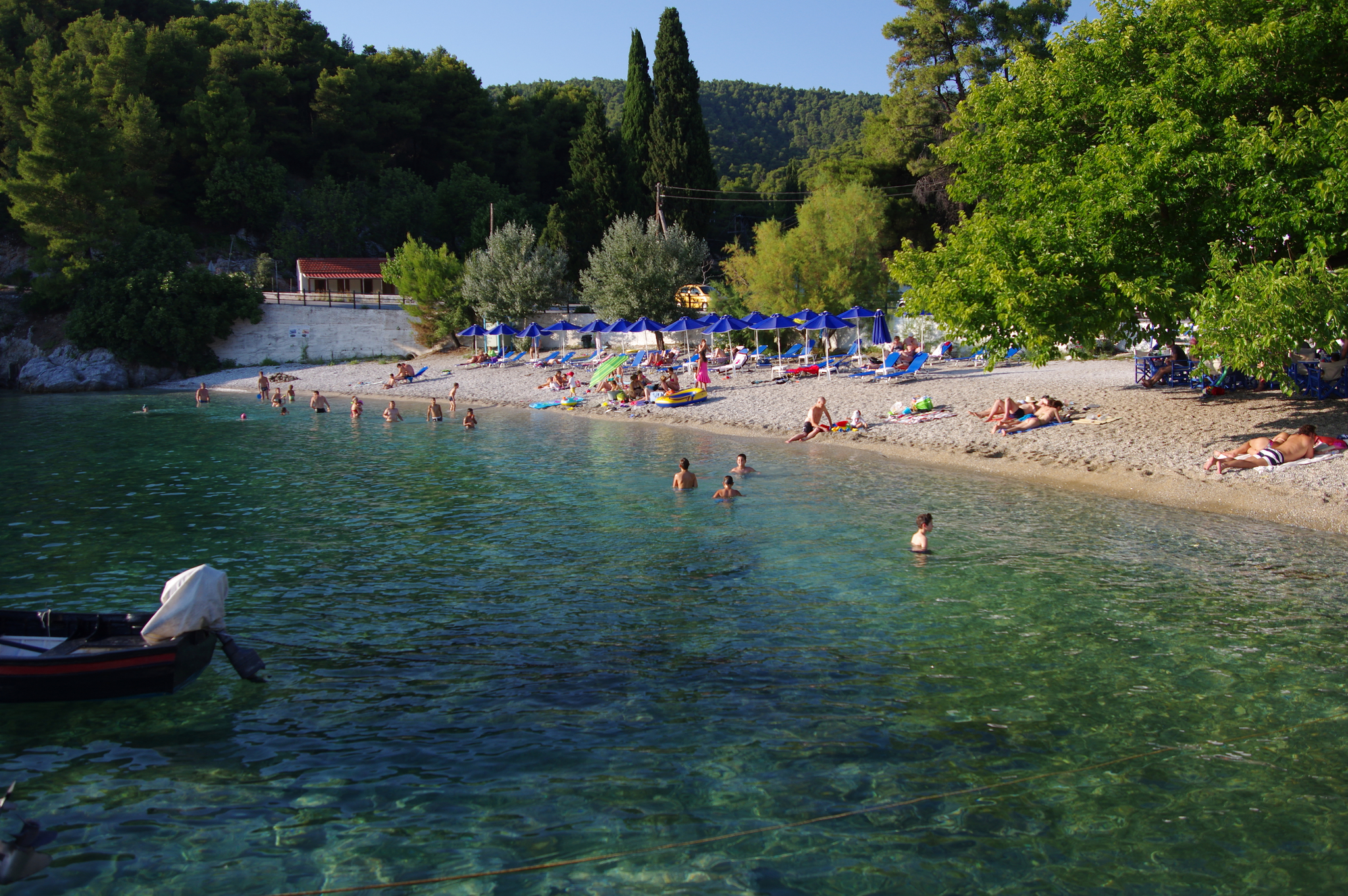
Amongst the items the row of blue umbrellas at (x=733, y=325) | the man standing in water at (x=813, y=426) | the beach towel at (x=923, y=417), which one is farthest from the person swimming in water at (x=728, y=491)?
the row of blue umbrellas at (x=733, y=325)

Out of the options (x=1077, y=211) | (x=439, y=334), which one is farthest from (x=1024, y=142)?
(x=439, y=334)

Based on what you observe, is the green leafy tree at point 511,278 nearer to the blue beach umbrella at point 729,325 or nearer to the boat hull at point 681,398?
the blue beach umbrella at point 729,325

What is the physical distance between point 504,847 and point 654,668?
3.15 meters

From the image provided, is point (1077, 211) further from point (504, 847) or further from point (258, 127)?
point (258, 127)

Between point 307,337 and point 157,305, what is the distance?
25.9ft

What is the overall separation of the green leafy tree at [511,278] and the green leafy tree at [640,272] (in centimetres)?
507

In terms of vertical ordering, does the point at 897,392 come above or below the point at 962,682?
above

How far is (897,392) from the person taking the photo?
28.7 metres

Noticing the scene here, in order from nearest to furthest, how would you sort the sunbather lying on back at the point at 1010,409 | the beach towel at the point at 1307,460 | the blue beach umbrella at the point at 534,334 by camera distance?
the beach towel at the point at 1307,460, the sunbather lying on back at the point at 1010,409, the blue beach umbrella at the point at 534,334

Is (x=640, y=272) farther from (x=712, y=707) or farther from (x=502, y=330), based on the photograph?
(x=712, y=707)

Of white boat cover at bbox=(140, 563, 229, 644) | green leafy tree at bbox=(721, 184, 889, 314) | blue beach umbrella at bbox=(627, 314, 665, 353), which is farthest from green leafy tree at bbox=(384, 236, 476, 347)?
white boat cover at bbox=(140, 563, 229, 644)

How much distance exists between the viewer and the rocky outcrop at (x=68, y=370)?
4897 centimetres

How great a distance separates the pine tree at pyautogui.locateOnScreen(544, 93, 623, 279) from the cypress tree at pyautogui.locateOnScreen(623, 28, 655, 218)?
0.87 meters

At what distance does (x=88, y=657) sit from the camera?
25.3ft
